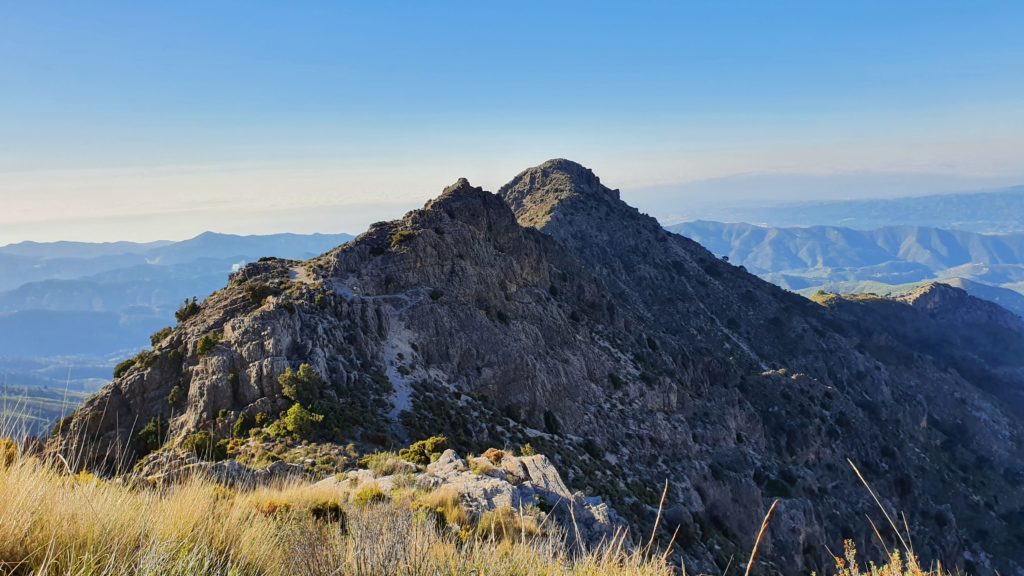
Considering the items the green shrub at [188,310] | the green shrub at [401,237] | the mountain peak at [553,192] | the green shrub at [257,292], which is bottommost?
the green shrub at [188,310]

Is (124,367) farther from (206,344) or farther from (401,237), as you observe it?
(401,237)

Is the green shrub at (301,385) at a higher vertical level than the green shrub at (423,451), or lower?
higher

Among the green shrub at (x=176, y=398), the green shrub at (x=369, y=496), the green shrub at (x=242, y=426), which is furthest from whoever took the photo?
the green shrub at (x=176, y=398)

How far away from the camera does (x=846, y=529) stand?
5384 centimetres

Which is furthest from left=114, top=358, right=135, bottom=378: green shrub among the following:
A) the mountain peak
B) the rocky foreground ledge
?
the mountain peak

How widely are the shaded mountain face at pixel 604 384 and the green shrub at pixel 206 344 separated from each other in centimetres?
13

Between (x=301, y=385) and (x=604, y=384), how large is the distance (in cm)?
2691

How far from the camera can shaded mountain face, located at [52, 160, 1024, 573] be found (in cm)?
2820

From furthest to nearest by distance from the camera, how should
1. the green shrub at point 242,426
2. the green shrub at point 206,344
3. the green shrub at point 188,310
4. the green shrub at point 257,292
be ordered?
the green shrub at point 188,310
the green shrub at point 257,292
the green shrub at point 206,344
the green shrub at point 242,426

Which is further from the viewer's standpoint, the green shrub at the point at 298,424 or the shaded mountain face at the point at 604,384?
the shaded mountain face at the point at 604,384

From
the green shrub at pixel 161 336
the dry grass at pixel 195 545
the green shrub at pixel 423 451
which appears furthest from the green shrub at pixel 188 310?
the dry grass at pixel 195 545

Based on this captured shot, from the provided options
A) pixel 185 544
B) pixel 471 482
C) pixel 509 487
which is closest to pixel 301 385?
pixel 471 482

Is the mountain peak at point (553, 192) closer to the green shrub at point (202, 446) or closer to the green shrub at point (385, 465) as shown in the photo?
the green shrub at point (202, 446)

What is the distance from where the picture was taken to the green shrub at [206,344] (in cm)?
2819
